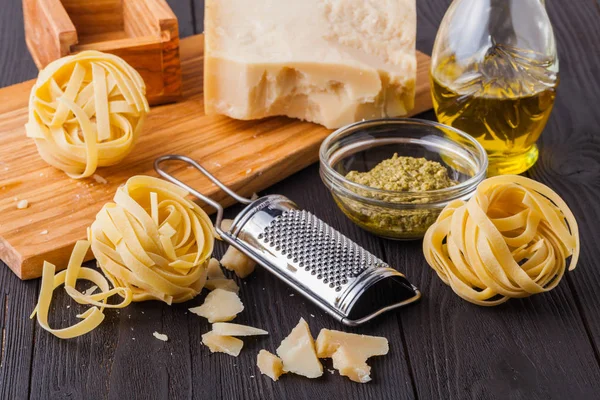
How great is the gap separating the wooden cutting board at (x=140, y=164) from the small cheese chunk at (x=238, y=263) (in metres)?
0.22

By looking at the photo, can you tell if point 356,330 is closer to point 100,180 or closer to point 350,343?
point 350,343

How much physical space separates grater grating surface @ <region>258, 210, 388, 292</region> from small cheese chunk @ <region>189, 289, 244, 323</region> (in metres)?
0.13

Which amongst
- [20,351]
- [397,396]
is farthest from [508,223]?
[20,351]

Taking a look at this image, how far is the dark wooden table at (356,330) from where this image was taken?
141 centimetres

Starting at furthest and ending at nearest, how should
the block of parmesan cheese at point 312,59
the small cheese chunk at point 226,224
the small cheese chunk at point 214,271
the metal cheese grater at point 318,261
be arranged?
1. the block of parmesan cheese at point 312,59
2. the small cheese chunk at point 226,224
3. the small cheese chunk at point 214,271
4. the metal cheese grater at point 318,261

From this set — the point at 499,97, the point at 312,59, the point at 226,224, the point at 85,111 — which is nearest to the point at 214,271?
the point at 226,224

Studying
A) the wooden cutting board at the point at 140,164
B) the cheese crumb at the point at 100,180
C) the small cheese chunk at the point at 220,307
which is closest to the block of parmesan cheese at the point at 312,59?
the wooden cutting board at the point at 140,164

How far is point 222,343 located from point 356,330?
0.24 meters

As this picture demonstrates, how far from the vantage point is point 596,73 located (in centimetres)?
251

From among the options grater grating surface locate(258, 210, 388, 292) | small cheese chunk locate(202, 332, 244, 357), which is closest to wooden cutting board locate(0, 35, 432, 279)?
grater grating surface locate(258, 210, 388, 292)

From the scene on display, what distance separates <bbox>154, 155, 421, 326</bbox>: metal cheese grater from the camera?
1.54 m

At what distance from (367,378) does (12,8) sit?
211cm

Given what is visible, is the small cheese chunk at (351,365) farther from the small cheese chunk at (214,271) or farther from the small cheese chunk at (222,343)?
the small cheese chunk at (214,271)

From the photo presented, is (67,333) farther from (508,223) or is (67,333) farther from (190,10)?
(190,10)
